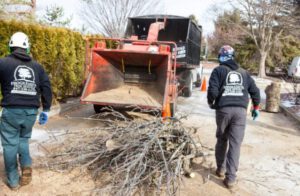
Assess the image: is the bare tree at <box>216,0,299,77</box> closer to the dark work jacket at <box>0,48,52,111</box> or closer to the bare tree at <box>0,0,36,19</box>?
the bare tree at <box>0,0,36,19</box>

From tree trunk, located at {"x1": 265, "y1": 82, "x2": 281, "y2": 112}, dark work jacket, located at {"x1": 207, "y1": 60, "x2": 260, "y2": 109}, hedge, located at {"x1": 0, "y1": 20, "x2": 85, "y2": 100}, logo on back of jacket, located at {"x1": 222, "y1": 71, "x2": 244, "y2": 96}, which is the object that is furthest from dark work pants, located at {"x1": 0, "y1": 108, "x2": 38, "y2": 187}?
tree trunk, located at {"x1": 265, "y1": 82, "x2": 281, "y2": 112}

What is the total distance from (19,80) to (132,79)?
172 inches

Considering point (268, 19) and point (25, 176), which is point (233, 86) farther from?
point (268, 19)

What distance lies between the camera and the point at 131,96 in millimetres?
7684

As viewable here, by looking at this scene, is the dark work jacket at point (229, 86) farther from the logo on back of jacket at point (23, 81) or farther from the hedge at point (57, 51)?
the hedge at point (57, 51)

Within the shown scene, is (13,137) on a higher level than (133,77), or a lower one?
lower

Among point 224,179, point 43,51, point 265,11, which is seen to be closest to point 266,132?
point 224,179

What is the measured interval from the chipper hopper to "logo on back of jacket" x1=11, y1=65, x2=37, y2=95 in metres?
2.98

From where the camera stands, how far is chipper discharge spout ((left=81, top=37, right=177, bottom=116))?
287 inches

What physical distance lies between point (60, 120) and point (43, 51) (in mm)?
1851

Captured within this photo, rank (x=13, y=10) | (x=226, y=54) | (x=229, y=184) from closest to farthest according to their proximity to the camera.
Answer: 1. (x=229, y=184)
2. (x=226, y=54)
3. (x=13, y=10)

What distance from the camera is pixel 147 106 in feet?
23.1

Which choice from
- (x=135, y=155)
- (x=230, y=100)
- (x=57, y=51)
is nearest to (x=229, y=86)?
(x=230, y=100)

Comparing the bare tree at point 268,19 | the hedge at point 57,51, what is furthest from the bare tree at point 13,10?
the bare tree at point 268,19
